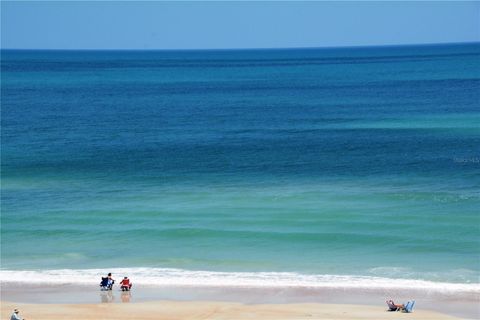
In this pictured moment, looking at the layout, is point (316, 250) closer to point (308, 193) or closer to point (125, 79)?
point (308, 193)

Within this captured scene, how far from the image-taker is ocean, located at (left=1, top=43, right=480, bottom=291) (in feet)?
107

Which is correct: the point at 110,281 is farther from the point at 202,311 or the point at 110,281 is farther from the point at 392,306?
the point at 392,306

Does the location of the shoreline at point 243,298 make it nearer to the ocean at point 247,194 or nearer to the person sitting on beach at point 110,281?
the person sitting on beach at point 110,281

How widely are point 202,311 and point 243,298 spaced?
7.40 ft

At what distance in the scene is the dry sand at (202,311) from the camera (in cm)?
2567

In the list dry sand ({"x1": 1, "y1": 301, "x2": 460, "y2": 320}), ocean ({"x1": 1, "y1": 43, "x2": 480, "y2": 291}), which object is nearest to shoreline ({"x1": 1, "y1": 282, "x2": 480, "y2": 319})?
dry sand ({"x1": 1, "y1": 301, "x2": 460, "y2": 320})

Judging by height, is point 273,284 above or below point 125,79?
below

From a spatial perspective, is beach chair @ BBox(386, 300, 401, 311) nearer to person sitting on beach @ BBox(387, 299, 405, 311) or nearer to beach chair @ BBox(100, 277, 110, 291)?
person sitting on beach @ BBox(387, 299, 405, 311)

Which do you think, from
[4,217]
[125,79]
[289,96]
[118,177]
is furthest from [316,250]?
[125,79]

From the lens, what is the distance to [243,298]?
28359mm

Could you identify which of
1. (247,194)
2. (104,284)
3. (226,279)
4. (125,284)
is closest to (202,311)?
(125,284)

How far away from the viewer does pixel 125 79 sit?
150 m

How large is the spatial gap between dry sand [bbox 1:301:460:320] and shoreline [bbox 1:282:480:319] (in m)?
0.03

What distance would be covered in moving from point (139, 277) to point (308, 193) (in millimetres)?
15359
